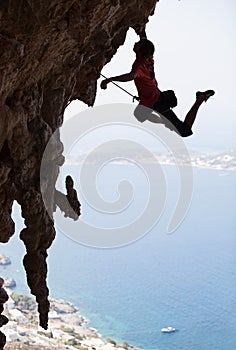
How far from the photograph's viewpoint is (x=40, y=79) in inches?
202

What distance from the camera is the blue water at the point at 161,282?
100 ft

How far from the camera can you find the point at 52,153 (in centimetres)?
579

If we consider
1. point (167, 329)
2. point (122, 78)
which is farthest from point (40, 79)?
point (167, 329)

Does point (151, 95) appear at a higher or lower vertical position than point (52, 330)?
lower

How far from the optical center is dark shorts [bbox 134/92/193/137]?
217 inches

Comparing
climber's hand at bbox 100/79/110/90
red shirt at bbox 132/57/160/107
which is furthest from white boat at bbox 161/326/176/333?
climber's hand at bbox 100/79/110/90

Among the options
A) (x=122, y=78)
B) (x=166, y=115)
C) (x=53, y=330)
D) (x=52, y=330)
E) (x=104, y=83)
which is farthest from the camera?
(x=53, y=330)

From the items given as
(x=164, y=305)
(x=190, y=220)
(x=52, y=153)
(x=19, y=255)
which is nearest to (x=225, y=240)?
(x=190, y=220)

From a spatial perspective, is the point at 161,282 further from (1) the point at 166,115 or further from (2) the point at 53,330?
(1) the point at 166,115

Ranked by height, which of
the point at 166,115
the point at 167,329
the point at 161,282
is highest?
the point at 161,282

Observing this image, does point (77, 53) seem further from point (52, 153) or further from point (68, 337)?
point (68, 337)

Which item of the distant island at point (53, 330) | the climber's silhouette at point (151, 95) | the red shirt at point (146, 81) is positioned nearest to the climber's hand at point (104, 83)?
the climber's silhouette at point (151, 95)

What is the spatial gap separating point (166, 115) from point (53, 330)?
75.2ft

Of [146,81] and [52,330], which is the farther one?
[52,330]
